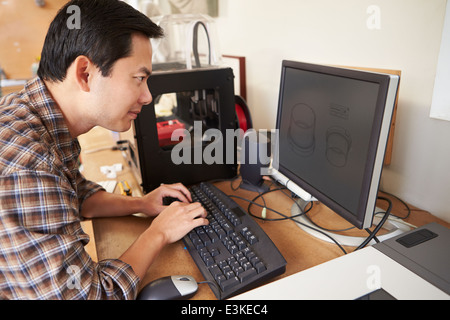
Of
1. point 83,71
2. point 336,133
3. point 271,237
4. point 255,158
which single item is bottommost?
point 271,237

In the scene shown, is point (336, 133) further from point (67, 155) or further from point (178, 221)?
point (67, 155)

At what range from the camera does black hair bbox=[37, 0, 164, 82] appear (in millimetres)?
654

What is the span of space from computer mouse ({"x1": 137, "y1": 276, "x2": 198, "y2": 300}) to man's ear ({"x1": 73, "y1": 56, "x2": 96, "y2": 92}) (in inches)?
16.9

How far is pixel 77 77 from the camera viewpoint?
2.21 feet

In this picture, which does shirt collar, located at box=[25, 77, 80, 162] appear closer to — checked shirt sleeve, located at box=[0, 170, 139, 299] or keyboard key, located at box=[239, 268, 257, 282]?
checked shirt sleeve, located at box=[0, 170, 139, 299]

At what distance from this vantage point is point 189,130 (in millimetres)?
1151

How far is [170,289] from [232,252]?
153 millimetres

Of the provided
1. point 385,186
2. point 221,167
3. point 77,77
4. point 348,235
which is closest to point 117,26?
point 77,77

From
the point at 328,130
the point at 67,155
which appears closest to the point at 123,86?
the point at 67,155

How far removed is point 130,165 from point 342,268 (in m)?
0.96

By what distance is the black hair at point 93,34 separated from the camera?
654 mm

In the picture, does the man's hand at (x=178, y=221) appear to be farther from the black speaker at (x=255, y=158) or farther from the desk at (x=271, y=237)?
the black speaker at (x=255, y=158)

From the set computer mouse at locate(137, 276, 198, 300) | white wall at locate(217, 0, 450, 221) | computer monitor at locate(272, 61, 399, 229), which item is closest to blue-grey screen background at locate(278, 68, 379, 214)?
computer monitor at locate(272, 61, 399, 229)
